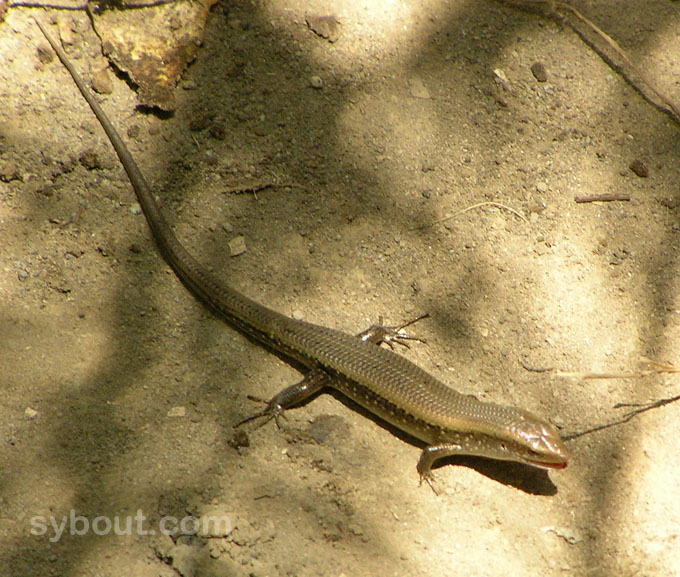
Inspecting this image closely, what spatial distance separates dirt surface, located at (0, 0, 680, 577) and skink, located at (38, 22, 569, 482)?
139 mm

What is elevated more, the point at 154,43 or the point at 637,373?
the point at 154,43

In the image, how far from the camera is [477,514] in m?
3.49

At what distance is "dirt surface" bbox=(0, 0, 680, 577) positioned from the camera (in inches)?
131

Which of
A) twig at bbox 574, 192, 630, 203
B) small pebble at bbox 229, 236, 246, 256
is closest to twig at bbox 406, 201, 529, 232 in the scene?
twig at bbox 574, 192, 630, 203

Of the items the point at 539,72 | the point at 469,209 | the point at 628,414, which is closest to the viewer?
the point at 628,414

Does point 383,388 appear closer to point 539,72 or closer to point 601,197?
point 601,197

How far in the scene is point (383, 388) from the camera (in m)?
3.71

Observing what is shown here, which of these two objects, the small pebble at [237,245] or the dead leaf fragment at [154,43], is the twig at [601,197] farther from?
the dead leaf fragment at [154,43]

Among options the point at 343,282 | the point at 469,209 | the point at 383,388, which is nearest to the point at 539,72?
the point at 469,209

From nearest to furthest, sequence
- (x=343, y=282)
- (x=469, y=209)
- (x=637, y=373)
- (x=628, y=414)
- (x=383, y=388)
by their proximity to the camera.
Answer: (x=383, y=388), (x=628, y=414), (x=637, y=373), (x=343, y=282), (x=469, y=209)

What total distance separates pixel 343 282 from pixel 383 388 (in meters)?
0.83

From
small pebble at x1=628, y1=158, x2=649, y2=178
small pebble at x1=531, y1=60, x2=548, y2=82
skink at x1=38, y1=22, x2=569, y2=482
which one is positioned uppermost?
small pebble at x1=531, y1=60, x2=548, y2=82

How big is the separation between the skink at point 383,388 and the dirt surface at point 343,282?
139 mm

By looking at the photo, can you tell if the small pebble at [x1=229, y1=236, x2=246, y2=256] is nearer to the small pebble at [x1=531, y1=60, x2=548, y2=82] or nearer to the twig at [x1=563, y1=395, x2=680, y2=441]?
the twig at [x1=563, y1=395, x2=680, y2=441]
